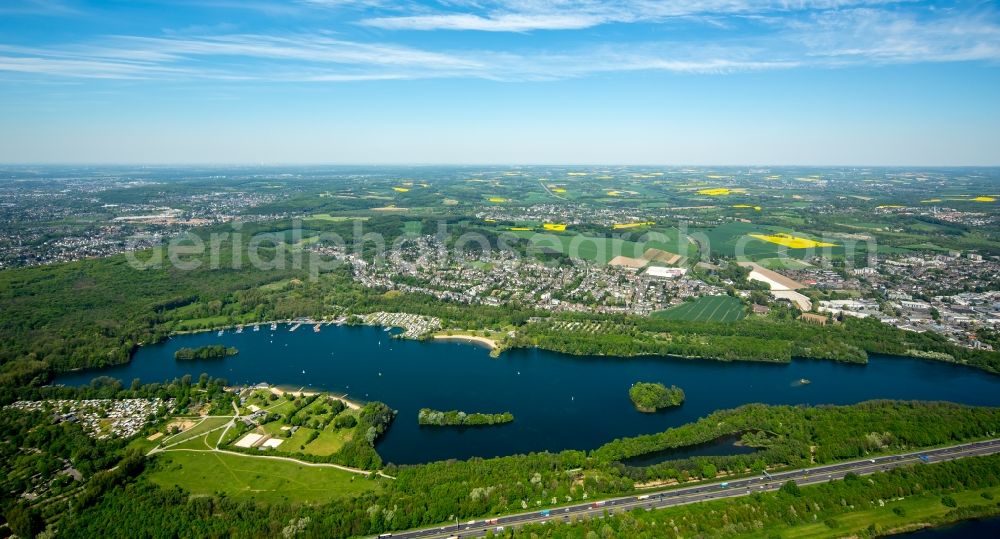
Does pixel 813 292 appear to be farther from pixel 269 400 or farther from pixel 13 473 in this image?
pixel 13 473

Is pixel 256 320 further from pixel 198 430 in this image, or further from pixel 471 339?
pixel 471 339

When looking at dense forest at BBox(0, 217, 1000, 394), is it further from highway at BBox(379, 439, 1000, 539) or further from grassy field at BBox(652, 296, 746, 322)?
highway at BBox(379, 439, 1000, 539)

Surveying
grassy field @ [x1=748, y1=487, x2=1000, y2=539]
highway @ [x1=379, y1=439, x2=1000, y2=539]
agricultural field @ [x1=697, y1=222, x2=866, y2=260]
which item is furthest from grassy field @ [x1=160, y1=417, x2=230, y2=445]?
agricultural field @ [x1=697, y1=222, x2=866, y2=260]

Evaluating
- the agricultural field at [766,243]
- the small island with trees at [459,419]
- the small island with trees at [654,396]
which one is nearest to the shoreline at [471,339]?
the small island with trees at [459,419]

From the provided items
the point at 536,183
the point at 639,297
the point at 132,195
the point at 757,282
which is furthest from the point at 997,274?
the point at 132,195

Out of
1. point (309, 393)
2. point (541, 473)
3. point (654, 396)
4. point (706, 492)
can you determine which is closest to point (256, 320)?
point (309, 393)

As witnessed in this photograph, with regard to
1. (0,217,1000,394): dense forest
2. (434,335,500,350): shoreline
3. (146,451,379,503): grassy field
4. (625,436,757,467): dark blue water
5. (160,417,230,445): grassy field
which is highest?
(0,217,1000,394): dense forest

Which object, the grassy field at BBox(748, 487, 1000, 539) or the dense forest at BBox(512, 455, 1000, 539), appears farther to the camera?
the grassy field at BBox(748, 487, 1000, 539)

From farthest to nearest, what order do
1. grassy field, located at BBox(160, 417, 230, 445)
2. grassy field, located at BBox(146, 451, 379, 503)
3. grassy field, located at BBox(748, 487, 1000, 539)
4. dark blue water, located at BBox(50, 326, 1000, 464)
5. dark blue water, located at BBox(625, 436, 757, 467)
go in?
dark blue water, located at BBox(50, 326, 1000, 464)
grassy field, located at BBox(160, 417, 230, 445)
dark blue water, located at BBox(625, 436, 757, 467)
grassy field, located at BBox(146, 451, 379, 503)
grassy field, located at BBox(748, 487, 1000, 539)
